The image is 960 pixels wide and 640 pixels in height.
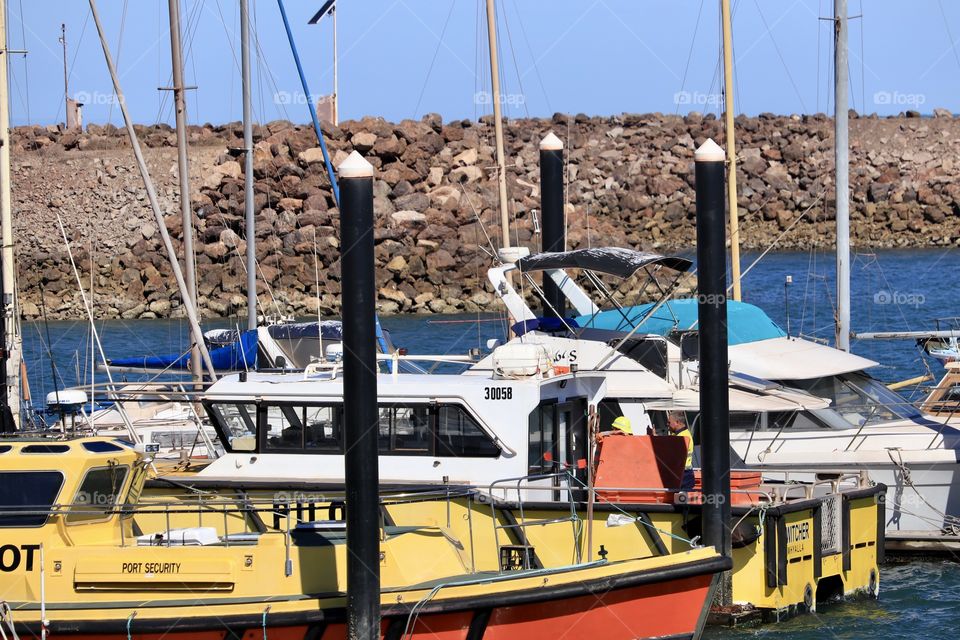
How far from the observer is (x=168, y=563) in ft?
37.3

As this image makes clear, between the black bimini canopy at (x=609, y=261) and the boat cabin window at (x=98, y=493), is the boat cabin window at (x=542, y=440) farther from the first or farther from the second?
the boat cabin window at (x=98, y=493)

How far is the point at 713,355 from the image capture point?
12.5 m

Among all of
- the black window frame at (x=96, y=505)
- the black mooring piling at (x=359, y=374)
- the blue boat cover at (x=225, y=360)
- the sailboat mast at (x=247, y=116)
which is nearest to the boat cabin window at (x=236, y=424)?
the black window frame at (x=96, y=505)

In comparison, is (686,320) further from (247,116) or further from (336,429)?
(247,116)

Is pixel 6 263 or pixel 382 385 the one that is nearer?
pixel 382 385

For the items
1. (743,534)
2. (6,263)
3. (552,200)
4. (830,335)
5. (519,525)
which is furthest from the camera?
(830,335)

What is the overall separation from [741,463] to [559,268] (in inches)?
133

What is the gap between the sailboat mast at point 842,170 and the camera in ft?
69.9

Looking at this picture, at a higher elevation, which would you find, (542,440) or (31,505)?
(542,440)

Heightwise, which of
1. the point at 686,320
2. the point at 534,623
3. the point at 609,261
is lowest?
the point at 534,623

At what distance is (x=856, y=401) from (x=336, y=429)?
750 cm

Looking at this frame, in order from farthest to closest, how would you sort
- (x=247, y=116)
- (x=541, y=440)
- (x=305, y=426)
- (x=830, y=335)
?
(x=830, y=335) < (x=247, y=116) < (x=305, y=426) < (x=541, y=440)

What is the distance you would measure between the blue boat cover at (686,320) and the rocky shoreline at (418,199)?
11.8 metres

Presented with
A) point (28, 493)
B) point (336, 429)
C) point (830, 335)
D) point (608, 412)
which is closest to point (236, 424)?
point (336, 429)
